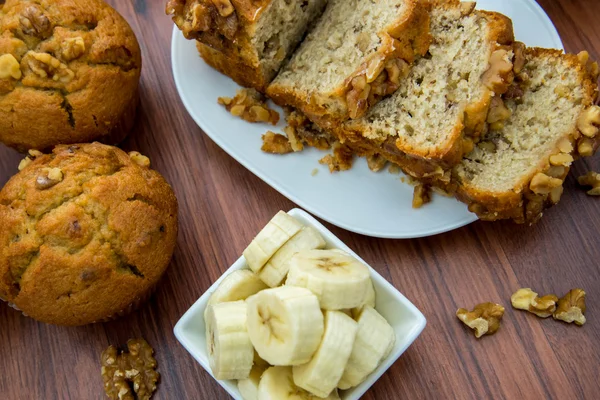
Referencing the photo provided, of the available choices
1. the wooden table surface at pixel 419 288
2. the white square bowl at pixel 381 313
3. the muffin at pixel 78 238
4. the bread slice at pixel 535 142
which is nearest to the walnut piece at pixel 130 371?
the wooden table surface at pixel 419 288

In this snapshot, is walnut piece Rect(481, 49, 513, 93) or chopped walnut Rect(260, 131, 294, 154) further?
chopped walnut Rect(260, 131, 294, 154)

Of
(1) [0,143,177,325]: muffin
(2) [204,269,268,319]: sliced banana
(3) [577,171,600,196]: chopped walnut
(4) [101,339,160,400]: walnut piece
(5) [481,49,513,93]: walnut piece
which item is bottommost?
(4) [101,339,160,400]: walnut piece

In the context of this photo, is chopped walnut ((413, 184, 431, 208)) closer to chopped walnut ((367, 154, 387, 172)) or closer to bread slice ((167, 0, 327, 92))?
chopped walnut ((367, 154, 387, 172))

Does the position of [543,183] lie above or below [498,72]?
below

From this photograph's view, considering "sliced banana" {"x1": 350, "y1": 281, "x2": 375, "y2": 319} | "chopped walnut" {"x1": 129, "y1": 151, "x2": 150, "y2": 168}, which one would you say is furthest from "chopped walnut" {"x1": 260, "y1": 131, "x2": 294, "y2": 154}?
"sliced banana" {"x1": 350, "y1": 281, "x2": 375, "y2": 319}

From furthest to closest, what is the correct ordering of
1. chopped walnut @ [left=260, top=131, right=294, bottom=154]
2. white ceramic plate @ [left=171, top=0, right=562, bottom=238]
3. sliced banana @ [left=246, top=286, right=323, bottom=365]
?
chopped walnut @ [left=260, top=131, right=294, bottom=154] → white ceramic plate @ [left=171, top=0, right=562, bottom=238] → sliced banana @ [left=246, top=286, right=323, bottom=365]

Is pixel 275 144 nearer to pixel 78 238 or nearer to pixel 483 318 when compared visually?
pixel 78 238

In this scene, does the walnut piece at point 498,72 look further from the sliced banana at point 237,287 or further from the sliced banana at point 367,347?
the sliced banana at point 237,287

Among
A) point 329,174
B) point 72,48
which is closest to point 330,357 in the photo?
point 329,174

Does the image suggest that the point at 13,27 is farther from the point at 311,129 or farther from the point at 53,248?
the point at 311,129
